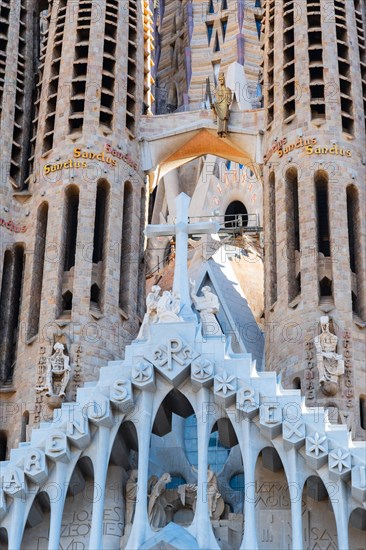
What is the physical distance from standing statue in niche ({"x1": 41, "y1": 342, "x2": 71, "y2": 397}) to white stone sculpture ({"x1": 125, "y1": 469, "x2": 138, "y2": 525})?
301 centimetres

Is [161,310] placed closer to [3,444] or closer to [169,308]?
[169,308]

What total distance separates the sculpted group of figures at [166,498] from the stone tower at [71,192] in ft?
10.8

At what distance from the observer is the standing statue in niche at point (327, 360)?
32.3 metres

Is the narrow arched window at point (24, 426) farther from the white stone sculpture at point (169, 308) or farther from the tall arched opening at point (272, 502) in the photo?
the tall arched opening at point (272, 502)

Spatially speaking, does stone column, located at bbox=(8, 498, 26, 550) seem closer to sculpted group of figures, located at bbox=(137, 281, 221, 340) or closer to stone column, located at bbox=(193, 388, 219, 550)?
stone column, located at bbox=(193, 388, 219, 550)

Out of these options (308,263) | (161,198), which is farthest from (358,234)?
(161,198)

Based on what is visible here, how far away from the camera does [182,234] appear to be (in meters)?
31.6

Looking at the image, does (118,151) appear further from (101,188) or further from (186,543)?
(186,543)

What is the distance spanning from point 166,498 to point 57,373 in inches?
168

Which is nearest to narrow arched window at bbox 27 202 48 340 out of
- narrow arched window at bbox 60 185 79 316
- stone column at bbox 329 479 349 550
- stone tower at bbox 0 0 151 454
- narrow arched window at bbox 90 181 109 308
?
stone tower at bbox 0 0 151 454

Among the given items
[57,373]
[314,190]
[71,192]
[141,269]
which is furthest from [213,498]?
[71,192]

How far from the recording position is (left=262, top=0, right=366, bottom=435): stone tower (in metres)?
33.3

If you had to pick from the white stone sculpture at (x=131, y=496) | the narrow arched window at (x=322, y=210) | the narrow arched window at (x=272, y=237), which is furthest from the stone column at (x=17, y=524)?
the narrow arched window at (x=322, y=210)

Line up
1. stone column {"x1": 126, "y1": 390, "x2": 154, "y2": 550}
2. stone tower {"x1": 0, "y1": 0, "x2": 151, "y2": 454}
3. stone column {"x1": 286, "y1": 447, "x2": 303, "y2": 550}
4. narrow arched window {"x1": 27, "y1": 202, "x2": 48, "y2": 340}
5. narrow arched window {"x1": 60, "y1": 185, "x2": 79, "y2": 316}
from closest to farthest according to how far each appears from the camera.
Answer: stone column {"x1": 286, "y1": 447, "x2": 303, "y2": 550} < stone column {"x1": 126, "y1": 390, "x2": 154, "y2": 550} < stone tower {"x1": 0, "y1": 0, "x2": 151, "y2": 454} < narrow arched window {"x1": 27, "y1": 202, "x2": 48, "y2": 340} < narrow arched window {"x1": 60, "y1": 185, "x2": 79, "y2": 316}
